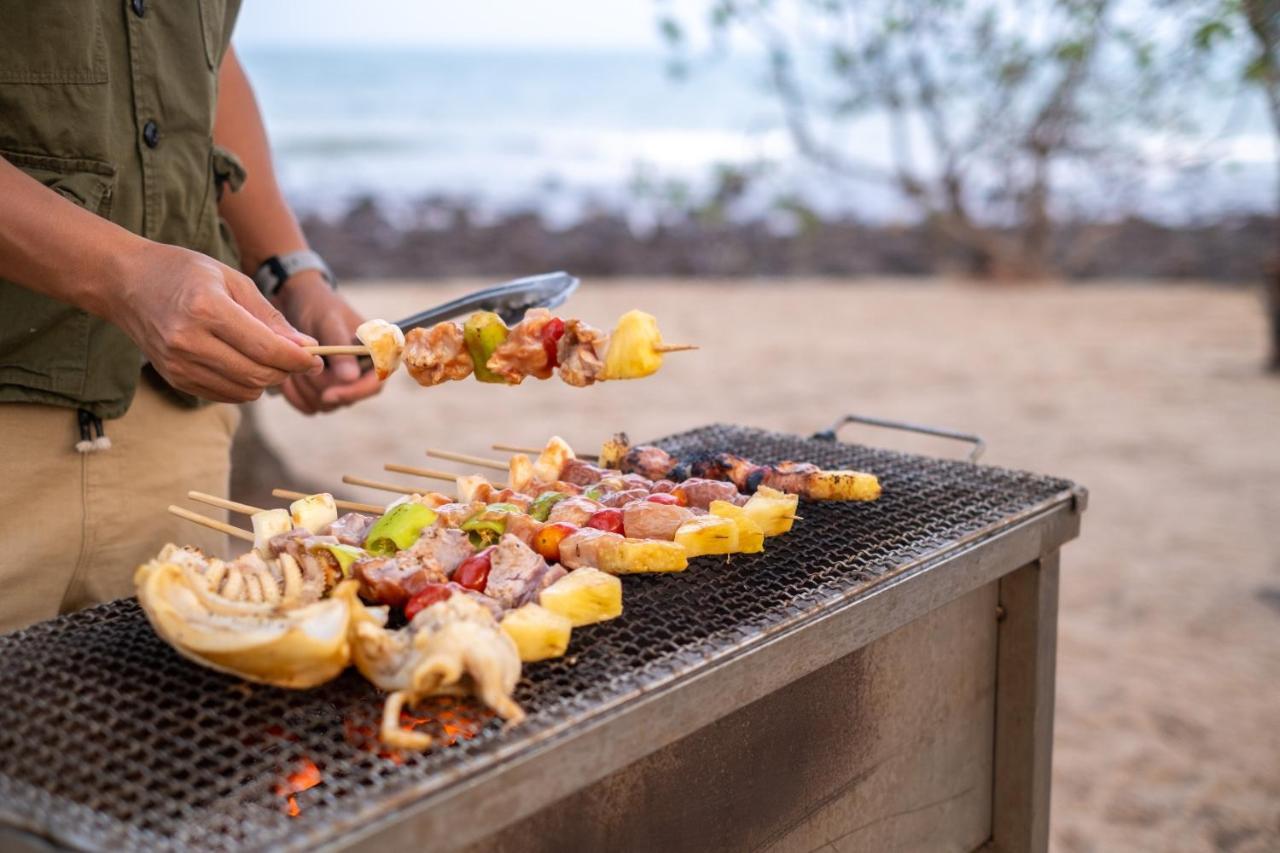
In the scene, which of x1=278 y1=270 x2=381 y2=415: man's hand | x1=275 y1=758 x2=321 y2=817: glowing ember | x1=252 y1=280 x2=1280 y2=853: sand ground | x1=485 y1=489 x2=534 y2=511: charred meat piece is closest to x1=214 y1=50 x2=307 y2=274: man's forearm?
x1=278 y1=270 x2=381 y2=415: man's hand

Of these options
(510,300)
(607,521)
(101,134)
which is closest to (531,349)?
(510,300)

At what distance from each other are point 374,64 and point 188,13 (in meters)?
63.4

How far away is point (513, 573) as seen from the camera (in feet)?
7.38

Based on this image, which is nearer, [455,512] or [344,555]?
[344,555]

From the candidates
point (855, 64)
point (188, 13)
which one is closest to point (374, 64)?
point (855, 64)

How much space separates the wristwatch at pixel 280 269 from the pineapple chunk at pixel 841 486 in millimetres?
1452

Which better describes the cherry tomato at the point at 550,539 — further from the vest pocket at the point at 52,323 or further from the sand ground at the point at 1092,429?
the sand ground at the point at 1092,429

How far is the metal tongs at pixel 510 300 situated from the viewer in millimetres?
2840

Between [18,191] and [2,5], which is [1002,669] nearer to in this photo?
[18,191]

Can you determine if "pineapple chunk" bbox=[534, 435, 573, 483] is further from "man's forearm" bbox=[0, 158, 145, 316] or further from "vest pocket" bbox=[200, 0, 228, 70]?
"vest pocket" bbox=[200, 0, 228, 70]

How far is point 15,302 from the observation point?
262 centimetres

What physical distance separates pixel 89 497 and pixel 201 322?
0.87m

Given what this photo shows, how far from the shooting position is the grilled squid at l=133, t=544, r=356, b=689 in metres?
1.79

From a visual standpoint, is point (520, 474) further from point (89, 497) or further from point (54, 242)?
point (54, 242)
